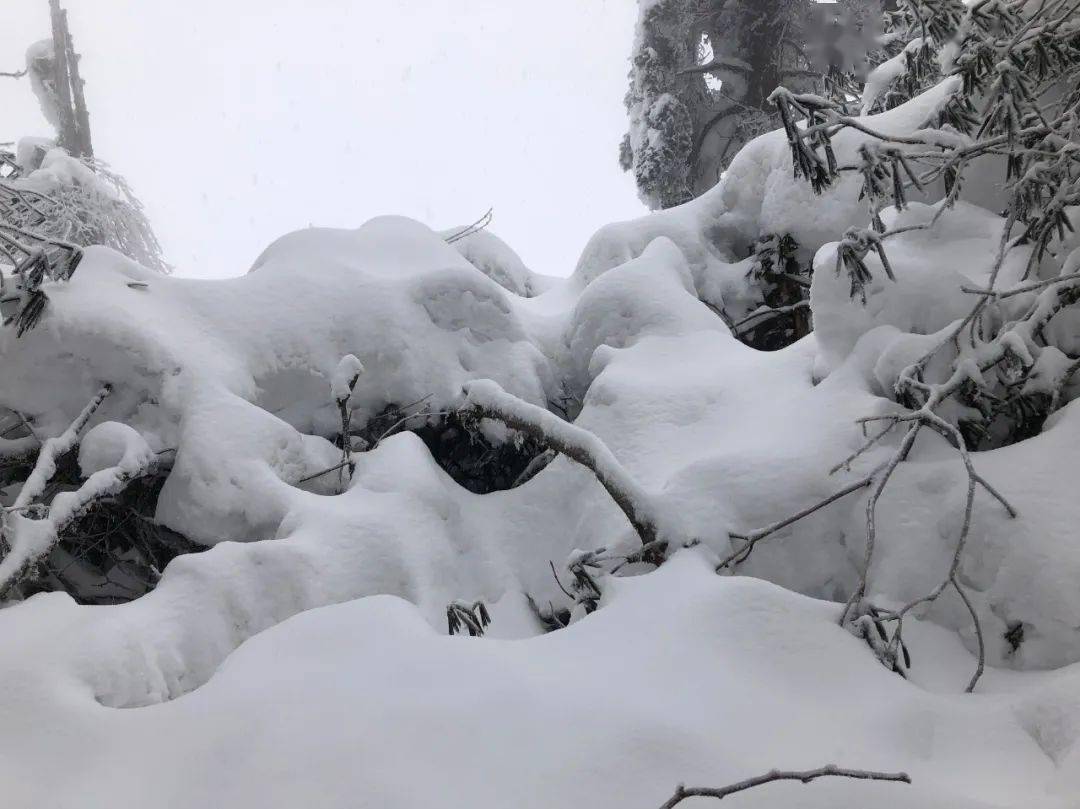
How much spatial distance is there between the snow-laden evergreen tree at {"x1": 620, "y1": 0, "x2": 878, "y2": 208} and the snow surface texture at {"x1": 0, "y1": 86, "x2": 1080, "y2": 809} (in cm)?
464

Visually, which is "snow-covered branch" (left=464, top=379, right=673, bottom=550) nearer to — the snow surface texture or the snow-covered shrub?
the snow surface texture

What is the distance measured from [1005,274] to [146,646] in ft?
10.9

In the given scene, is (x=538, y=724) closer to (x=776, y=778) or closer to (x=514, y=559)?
(x=776, y=778)

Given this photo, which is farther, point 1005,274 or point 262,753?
point 1005,274

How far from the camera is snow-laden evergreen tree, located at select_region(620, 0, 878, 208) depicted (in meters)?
9.12

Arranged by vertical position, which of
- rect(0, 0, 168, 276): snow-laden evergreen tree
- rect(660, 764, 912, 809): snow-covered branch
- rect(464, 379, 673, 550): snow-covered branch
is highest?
rect(0, 0, 168, 276): snow-laden evergreen tree

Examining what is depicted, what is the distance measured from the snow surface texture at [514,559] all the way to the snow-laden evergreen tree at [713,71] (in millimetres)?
4636

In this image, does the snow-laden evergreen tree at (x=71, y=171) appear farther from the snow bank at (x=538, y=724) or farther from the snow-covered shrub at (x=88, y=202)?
the snow bank at (x=538, y=724)

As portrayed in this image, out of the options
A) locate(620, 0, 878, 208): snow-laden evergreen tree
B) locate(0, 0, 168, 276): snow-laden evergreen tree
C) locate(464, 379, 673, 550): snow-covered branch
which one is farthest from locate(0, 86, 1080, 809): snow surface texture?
locate(620, 0, 878, 208): snow-laden evergreen tree

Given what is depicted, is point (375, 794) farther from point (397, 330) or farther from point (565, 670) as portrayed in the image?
point (397, 330)

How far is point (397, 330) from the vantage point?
371 centimetres

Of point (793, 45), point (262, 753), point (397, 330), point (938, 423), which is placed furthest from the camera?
point (793, 45)

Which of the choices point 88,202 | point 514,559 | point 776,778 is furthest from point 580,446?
point 88,202

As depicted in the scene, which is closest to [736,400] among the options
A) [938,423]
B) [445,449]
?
[938,423]
